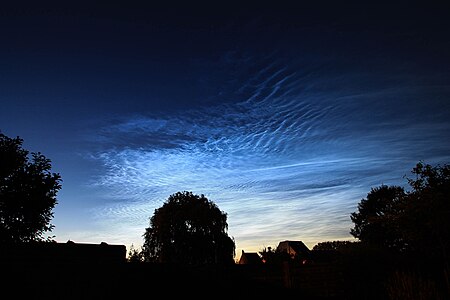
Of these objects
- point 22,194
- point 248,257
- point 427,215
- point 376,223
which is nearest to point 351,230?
point 376,223

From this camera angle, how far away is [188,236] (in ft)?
110

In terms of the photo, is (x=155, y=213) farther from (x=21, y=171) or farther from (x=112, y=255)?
(x=112, y=255)

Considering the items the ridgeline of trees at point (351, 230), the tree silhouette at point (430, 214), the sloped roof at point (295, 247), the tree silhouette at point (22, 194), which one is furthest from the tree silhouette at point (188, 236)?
the sloped roof at point (295, 247)

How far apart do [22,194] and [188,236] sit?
55.5ft

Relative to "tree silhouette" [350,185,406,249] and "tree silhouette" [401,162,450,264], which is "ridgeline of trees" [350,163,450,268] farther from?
"tree silhouette" [350,185,406,249]

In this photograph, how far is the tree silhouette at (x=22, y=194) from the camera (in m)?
23.9

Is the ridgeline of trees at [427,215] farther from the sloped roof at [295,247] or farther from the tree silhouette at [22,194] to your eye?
the sloped roof at [295,247]

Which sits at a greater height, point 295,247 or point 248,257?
point 295,247

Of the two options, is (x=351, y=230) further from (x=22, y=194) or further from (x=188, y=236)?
(x=22, y=194)

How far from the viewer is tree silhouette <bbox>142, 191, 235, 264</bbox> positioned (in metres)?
33.2

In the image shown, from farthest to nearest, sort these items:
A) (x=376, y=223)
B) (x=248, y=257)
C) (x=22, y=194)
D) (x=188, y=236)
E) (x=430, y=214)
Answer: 1. (x=248, y=257)
2. (x=376, y=223)
3. (x=188, y=236)
4. (x=22, y=194)
5. (x=430, y=214)

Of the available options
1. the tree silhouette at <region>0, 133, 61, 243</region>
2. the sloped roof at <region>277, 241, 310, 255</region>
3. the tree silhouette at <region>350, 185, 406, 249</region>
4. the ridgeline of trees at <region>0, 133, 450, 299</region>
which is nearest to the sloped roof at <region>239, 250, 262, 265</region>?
the sloped roof at <region>277, 241, 310, 255</region>

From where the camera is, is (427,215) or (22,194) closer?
(427,215)

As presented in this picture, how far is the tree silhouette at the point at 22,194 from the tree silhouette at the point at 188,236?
11.6 metres
